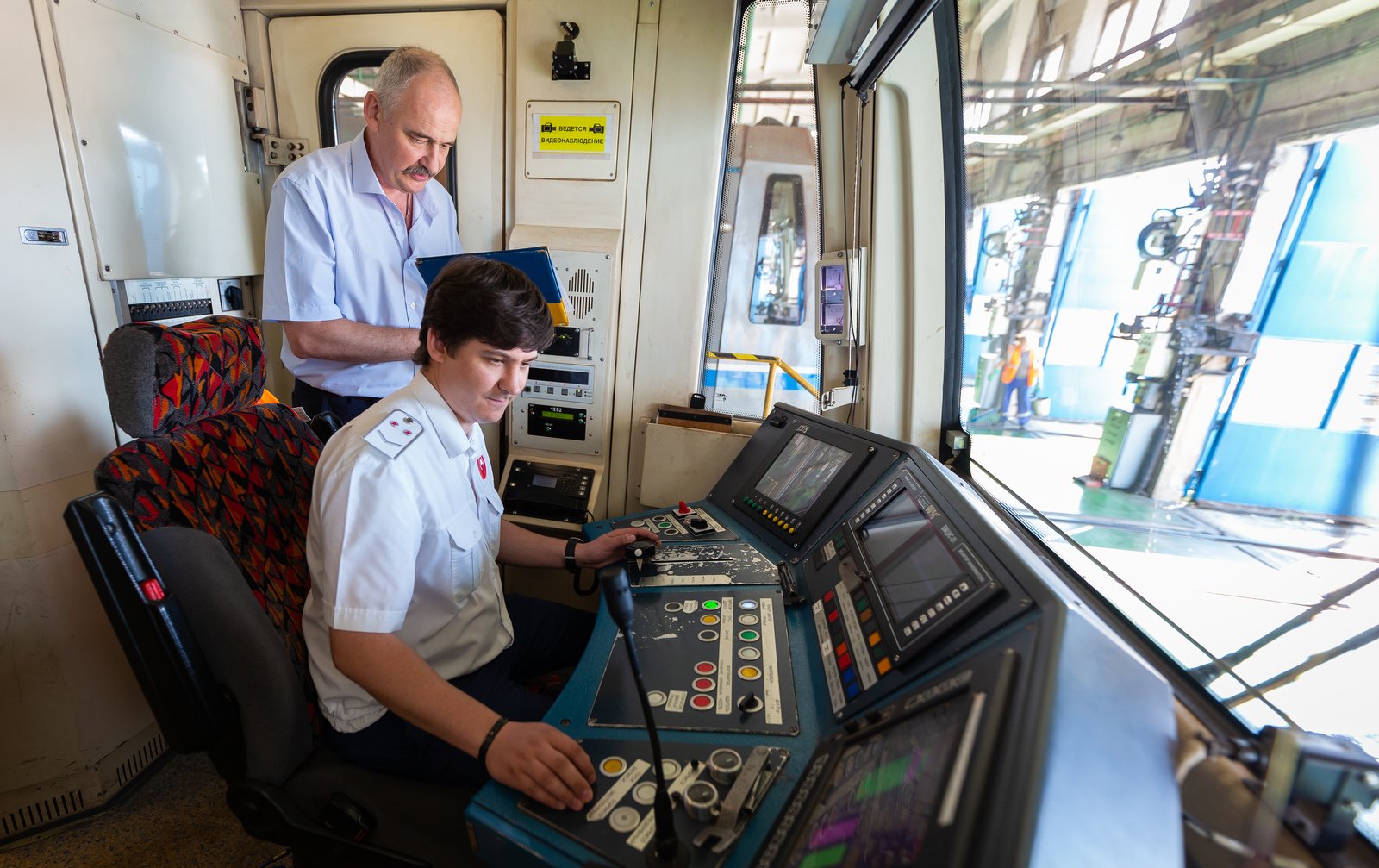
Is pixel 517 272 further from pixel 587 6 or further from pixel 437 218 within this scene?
pixel 587 6

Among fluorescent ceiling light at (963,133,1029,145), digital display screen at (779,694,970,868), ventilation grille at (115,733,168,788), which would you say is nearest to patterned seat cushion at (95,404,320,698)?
digital display screen at (779,694,970,868)

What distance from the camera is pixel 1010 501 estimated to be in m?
1.59

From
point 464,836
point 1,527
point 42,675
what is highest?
point 1,527

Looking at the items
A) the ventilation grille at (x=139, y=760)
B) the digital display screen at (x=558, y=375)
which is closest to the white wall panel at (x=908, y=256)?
the digital display screen at (x=558, y=375)

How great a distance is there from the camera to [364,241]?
78.0 inches

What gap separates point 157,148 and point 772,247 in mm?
2160

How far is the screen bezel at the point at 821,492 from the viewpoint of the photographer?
1524 mm

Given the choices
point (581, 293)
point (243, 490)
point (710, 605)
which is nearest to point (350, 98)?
point (581, 293)

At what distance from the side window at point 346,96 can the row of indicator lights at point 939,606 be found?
2.21 metres

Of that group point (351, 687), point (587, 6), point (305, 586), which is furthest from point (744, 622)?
point (587, 6)

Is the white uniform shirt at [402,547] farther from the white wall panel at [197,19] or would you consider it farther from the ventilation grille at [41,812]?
the white wall panel at [197,19]

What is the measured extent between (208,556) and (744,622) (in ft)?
2.99

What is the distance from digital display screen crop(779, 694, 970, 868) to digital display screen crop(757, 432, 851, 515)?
823 mm

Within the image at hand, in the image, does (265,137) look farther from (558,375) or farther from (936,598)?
Answer: (936,598)
